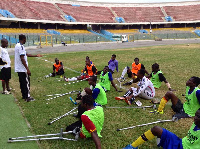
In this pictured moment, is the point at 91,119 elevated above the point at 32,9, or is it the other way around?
the point at 32,9

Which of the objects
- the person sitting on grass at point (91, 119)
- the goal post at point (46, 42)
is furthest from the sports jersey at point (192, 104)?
the goal post at point (46, 42)

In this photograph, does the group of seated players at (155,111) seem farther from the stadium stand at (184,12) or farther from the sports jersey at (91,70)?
the stadium stand at (184,12)

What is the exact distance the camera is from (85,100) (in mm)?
4672

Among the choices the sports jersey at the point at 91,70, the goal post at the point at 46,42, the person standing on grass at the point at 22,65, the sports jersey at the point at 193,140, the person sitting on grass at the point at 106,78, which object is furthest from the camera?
the goal post at the point at 46,42

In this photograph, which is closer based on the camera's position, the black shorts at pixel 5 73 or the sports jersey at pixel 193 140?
the sports jersey at pixel 193 140

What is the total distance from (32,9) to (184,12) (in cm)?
5519

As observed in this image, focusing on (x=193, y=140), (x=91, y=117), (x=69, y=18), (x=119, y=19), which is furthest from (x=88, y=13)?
(x=193, y=140)

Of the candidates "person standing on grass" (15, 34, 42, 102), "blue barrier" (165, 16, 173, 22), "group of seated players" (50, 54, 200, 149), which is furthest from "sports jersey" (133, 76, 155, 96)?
"blue barrier" (165, 16, 173, 22)

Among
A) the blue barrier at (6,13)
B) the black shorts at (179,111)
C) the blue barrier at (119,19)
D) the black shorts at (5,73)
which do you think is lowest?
the black shorts at (179,111)

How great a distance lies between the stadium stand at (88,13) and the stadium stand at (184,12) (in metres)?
23.9

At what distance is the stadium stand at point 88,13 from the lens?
210 feet

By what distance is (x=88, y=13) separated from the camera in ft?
222

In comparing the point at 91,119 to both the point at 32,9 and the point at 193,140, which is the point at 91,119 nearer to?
the point at 193,140

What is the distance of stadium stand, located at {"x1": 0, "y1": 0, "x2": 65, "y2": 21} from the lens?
51.3 metres
